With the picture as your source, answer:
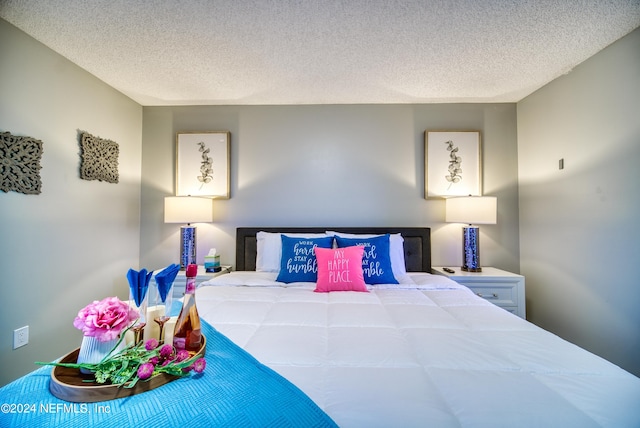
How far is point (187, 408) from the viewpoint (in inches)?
26.8

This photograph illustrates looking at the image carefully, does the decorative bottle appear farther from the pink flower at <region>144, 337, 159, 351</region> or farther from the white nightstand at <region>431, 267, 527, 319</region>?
the white nightstand at <region>431, 267, 527, 319</region>

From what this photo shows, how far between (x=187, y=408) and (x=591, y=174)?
293 cm

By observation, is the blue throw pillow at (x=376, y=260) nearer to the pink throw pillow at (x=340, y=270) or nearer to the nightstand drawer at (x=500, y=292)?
the pink throw pillow at (x=340, y=270)

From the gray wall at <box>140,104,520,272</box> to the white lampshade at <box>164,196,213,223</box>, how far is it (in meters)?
0.30

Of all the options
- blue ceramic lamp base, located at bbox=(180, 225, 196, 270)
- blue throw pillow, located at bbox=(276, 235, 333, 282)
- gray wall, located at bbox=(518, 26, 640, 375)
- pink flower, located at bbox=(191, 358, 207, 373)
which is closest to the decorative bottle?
pink flower, located at bbox=(191, 358, 207, 373)

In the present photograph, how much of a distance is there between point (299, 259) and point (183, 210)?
1280mm

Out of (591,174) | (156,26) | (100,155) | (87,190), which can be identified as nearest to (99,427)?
(156,26)

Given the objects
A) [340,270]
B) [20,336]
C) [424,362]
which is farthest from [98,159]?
[424,362]

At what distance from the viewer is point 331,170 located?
2.93 m

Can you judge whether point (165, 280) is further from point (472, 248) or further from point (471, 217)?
point (472, 248)

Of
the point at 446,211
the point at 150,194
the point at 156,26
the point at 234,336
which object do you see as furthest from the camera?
the point at 150,194

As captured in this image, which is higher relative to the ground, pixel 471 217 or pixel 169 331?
pixel 471 217

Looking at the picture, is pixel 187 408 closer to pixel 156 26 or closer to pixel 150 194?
pixel 156 26

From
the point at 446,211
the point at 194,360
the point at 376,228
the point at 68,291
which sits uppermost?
the point at 446,211
